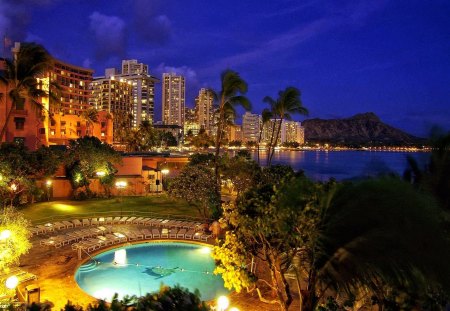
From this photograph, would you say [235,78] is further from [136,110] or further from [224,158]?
[136,110]

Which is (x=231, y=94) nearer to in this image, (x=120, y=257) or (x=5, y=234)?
(x=120, y=257)

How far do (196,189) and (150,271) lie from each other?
5.43 meters

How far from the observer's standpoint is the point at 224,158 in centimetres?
2670

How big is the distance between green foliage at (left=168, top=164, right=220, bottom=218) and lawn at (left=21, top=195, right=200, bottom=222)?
3977 mm

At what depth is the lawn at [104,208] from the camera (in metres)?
21.6

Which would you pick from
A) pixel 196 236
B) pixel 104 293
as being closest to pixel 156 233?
pixel 196 236

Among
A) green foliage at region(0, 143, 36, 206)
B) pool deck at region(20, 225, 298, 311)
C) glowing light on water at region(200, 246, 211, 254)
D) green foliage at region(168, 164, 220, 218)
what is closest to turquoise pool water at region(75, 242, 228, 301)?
glowing light on water at region(200, 246, 211, 254)

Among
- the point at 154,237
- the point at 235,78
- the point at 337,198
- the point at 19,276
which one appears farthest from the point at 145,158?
the point at 337,198

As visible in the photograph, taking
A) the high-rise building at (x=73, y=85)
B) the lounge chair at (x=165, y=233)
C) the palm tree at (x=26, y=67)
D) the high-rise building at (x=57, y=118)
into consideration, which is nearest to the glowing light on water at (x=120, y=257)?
the lounge chair at (x=165, y=233)

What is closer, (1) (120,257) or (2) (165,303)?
(2) (165,303)

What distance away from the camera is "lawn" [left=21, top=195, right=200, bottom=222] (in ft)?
70.8

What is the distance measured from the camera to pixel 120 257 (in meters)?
15.5

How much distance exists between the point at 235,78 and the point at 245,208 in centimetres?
1614

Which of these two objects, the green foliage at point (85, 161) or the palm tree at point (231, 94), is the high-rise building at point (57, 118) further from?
the palm tree at point (231, 94)
